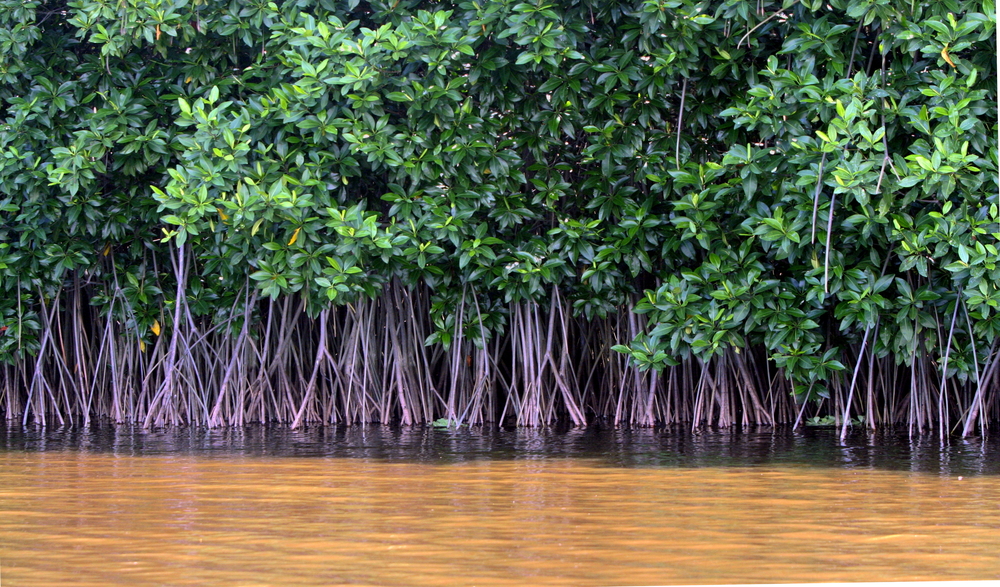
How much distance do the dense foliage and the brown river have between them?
0.83 meters

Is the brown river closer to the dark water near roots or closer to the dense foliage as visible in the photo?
the dark water near roots

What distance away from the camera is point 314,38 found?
17.8ft

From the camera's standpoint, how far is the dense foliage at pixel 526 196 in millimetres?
5266

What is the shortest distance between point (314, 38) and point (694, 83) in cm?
209

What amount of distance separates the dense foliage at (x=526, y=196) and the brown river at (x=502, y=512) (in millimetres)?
828

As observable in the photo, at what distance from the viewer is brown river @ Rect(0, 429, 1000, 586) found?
2.80 m

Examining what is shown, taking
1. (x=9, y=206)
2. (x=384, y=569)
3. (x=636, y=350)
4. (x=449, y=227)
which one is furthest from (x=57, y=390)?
(x=384, y=569)

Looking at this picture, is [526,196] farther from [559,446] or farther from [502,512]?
[502,512]

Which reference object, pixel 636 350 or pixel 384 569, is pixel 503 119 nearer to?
pixel 636 350

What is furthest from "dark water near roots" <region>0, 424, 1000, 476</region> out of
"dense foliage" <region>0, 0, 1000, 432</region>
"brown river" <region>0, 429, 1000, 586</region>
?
"dense foliage" <region>0, 0, 1000, 432</region>

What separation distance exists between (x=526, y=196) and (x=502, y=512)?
302cm

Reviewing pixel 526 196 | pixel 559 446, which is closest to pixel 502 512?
pixel 559 446

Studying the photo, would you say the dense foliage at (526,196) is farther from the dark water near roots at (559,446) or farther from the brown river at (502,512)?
the brown river at (502,512)

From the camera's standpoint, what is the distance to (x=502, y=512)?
363 centimetres
